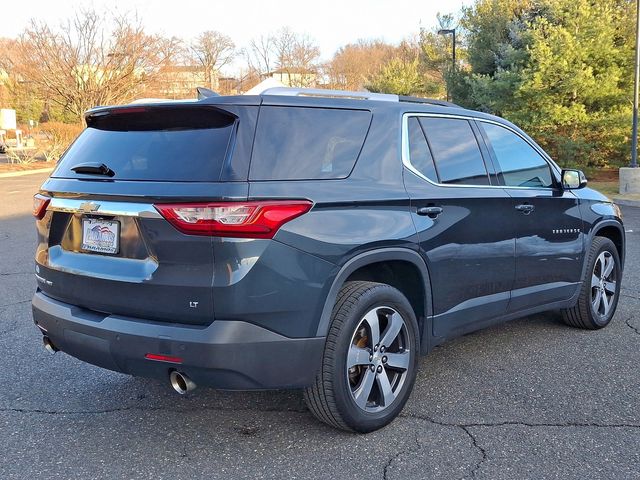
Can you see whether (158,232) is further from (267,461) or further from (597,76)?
(597,76)

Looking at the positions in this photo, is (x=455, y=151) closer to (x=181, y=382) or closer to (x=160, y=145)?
(x=160, y=145)

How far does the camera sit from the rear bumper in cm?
279

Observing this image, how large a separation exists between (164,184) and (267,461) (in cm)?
146

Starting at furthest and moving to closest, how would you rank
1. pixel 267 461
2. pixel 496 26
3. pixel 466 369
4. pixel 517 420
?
pixel 496 26, pixel 466 369, pixel 517 420, pixel 267 461

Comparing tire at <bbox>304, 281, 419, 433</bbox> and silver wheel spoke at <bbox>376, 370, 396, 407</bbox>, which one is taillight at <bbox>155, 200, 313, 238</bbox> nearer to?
tire at <bbox>304, 281, 419, 433</bbox>

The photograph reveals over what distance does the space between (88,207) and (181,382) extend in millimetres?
1000

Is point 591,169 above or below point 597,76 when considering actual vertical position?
below

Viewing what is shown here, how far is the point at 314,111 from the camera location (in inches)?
128

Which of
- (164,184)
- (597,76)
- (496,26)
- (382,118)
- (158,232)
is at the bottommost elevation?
(158,232)

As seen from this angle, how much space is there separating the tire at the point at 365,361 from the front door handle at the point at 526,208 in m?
1.30

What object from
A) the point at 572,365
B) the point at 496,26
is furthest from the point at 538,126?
the point at 572,365

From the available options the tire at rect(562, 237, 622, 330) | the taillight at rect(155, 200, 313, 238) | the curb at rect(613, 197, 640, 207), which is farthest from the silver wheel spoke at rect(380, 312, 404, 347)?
the curb at rect(613, 197, 640, 207)

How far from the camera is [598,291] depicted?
17.2 feet

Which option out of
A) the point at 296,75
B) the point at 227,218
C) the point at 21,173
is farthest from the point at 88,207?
the point at 296,75
